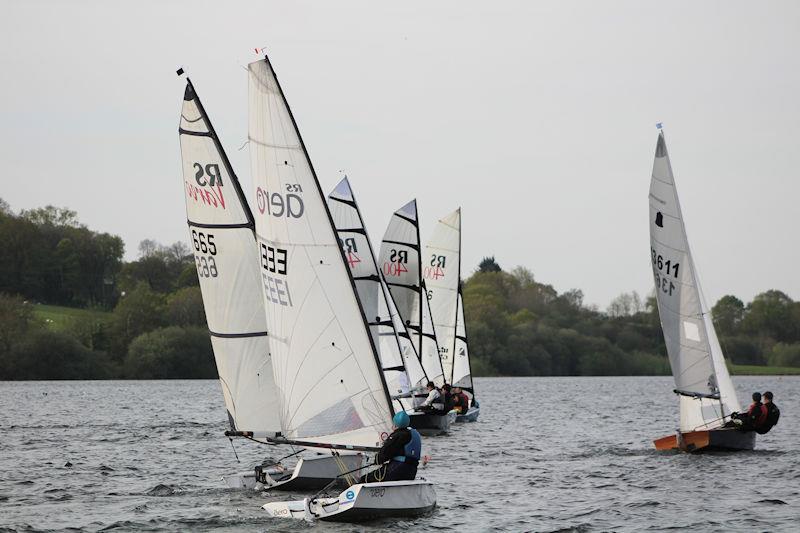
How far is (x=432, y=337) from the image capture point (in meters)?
44.0

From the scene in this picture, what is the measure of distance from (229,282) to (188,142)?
2.57 metres

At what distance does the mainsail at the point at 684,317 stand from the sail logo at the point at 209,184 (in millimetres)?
12341

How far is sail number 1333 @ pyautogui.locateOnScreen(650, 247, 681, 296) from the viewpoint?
29.5 meters

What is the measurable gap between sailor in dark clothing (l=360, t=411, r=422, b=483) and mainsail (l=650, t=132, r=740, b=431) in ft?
39.8

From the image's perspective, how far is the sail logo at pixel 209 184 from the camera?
21.4 metres

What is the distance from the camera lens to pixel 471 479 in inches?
1035

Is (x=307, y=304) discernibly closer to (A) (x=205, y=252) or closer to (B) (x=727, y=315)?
(A) (x=205, y=252)

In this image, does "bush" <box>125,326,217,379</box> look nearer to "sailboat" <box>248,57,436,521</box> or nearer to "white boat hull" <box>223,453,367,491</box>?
"white boat hull" <box>223,453,367,491</box>

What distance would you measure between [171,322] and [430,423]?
63416mm

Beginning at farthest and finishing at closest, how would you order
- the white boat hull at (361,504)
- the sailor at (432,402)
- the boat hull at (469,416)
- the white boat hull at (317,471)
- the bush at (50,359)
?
the bush at (50,359) < the boat hull at (469,416) < the sailor at (432,402) < the white boat hull at (317,471) < the white boat hull at (361,504)

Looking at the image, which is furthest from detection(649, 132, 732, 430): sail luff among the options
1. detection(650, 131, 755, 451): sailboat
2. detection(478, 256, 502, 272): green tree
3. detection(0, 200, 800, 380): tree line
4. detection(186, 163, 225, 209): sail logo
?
detection(478, 256, 502, 272): green tree

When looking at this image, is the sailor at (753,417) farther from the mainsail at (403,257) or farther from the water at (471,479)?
the mainsail at (403,257)

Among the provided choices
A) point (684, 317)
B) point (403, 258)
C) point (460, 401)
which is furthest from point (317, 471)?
point (460, 401)

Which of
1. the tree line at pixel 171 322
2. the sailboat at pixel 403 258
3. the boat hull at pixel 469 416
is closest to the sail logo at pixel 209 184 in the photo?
the sailboat at pixel 403 258
